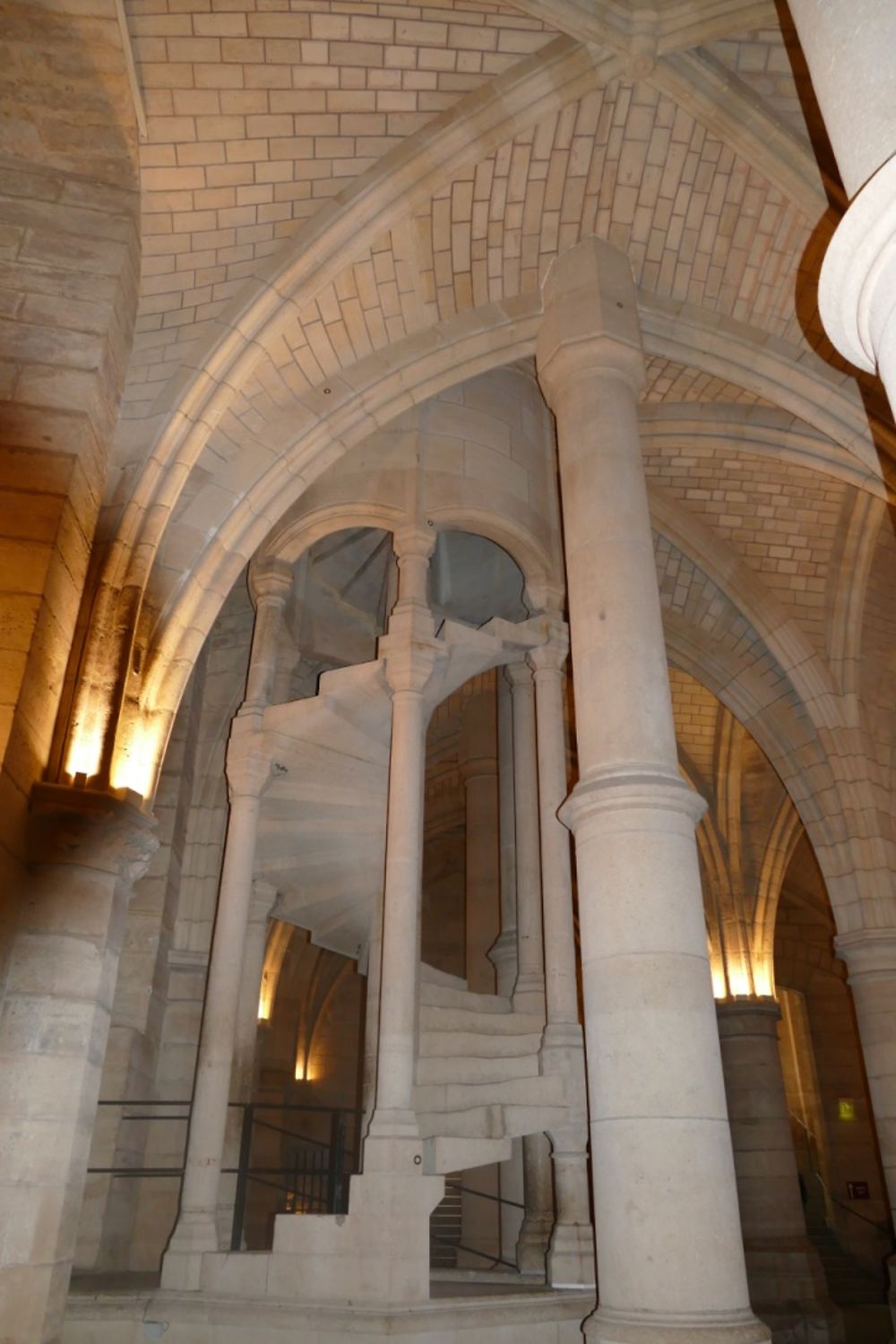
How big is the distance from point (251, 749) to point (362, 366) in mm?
2732

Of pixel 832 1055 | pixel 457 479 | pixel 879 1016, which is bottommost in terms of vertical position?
pixel 879 1016

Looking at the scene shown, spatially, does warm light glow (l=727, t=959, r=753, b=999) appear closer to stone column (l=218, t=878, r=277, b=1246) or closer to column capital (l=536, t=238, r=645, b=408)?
stone column (l=218, t=878, r=277, b=1246)

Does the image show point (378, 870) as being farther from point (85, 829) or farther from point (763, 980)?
point (763, 980)

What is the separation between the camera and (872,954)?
852cm

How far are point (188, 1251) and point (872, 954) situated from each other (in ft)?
19.0

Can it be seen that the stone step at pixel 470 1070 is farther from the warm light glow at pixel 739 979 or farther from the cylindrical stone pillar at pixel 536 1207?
the warm light glow at pixel 739 979

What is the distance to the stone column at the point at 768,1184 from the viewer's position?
33.1 feet

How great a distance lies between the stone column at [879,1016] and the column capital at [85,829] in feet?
21.0

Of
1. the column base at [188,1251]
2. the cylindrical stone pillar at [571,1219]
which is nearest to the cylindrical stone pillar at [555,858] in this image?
the cylindrical stone pillar at [571,1219]

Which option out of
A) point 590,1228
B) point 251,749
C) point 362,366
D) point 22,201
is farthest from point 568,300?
point 590,1228

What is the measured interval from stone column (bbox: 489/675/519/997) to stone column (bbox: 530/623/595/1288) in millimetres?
1236

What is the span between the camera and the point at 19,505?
4539 mm

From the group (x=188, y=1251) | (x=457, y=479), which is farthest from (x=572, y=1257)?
(x=457, y=479)

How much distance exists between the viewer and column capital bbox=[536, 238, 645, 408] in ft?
18.3
